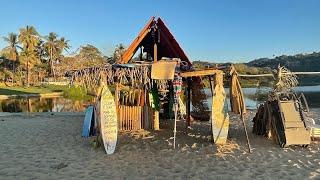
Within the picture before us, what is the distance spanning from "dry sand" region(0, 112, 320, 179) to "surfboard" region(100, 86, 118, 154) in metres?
0.30

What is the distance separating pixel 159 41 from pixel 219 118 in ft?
15.6

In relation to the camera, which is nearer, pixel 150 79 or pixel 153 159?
pixel 153 159

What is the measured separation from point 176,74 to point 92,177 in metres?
5.38

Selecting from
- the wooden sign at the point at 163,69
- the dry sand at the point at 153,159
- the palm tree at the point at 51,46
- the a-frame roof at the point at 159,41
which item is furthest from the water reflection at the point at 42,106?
the palm tree at the point at 51,46

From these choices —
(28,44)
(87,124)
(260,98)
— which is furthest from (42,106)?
(28,44)

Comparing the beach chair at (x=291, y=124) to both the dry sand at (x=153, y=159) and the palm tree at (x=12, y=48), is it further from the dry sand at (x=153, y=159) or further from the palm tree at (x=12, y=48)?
the palm tree at (x=12, y=48)

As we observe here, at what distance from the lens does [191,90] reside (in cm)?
1772

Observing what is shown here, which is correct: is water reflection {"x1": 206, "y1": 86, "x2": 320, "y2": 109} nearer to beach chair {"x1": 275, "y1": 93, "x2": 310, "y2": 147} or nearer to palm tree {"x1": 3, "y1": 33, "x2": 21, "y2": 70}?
beach chair {"x1": 275, "y1": 93, "x2": 310, "y2": 147}

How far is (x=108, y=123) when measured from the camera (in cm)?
1124

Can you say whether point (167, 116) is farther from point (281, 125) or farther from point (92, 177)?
point (92, 177)

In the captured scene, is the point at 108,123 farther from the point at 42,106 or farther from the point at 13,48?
the point at 13,48

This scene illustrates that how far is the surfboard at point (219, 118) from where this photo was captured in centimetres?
1177

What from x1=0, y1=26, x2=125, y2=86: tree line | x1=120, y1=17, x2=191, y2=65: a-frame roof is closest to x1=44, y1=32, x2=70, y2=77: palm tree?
x1=0, y1=26, x2=125, y2=86: tree line

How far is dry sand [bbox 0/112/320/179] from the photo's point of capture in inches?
325
